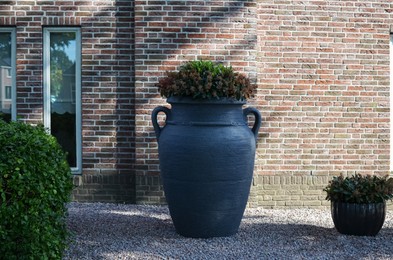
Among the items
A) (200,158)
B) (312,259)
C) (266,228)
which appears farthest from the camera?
(266,228)

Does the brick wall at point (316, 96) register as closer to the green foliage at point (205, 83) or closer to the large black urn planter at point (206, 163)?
the large black urn planter at point (206, 163)

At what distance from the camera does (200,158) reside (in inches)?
233

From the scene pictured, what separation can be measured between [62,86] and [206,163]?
3302mm

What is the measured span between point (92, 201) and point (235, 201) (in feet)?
9.52

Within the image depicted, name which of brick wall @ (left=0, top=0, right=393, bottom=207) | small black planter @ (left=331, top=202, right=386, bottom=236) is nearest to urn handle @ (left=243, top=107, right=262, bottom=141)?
small black planter @ (left=331, top=202, right=386, bottom=236)

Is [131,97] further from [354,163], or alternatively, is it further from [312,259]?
[312,259]

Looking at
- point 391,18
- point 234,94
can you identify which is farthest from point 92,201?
point 391,18

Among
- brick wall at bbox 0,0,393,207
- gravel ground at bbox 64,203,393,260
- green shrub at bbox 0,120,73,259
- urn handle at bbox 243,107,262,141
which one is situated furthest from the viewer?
brick wall at bbox 0,0,393,207

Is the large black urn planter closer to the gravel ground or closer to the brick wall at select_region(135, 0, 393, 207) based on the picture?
the gravel ground

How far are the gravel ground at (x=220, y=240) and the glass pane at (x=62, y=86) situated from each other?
1.31 m

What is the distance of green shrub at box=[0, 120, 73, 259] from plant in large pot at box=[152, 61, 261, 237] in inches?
58.8

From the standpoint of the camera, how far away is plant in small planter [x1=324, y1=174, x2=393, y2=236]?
6.39 m

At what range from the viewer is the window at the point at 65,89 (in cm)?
841

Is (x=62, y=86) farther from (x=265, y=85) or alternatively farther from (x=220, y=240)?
(x=220, y=240)
